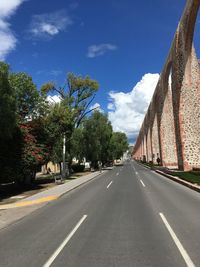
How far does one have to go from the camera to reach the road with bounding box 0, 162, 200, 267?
644cm

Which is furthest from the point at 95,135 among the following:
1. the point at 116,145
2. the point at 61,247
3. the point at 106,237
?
the point at 61,247

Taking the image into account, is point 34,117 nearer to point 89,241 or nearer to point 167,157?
point 89,241

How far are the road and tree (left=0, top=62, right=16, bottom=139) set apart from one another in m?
6.99

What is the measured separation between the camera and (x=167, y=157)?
55906 millimetres

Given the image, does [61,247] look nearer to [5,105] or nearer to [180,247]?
[180,247]

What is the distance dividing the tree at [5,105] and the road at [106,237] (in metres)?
6.99

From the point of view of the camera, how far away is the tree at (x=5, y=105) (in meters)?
18.2

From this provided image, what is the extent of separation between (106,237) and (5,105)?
1222 centimetres

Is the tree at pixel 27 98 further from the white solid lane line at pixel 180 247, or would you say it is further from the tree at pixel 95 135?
the tree at pixel 95 135

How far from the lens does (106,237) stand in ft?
27.2

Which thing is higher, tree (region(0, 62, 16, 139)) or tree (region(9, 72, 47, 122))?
tree (region(9, 72, 47, 122))

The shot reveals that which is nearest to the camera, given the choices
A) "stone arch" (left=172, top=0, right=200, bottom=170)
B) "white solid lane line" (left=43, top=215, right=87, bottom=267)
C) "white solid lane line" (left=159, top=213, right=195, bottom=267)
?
"white solid lane line" (left=159, top=213, right=195, bottom=267)

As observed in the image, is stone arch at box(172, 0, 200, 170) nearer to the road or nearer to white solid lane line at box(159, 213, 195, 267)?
the road

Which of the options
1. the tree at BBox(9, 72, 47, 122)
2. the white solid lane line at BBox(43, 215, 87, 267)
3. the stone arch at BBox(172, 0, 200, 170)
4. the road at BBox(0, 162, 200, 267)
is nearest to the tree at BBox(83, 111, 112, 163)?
the stone arch at BBox(172, 0, 200, 170)
